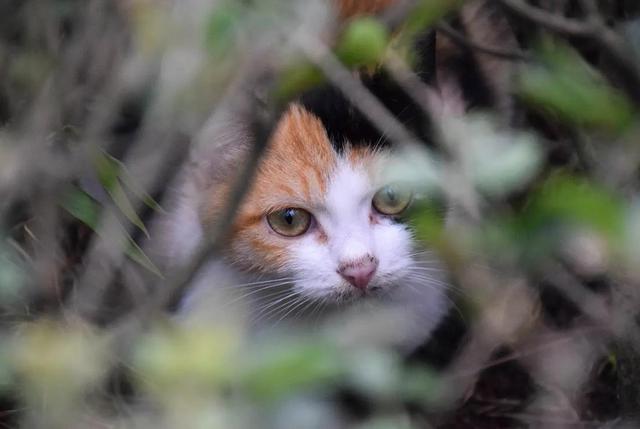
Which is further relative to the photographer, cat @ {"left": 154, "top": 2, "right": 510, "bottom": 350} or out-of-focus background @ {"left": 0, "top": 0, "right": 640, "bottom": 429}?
cat @ {"left": 154, "top": 2, "right": 510, "bottom": 350}

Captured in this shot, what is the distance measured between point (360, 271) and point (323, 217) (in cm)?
15

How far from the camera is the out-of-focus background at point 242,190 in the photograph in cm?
96

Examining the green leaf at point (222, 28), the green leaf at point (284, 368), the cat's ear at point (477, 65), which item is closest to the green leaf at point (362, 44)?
the green leaf at point (222, 28)

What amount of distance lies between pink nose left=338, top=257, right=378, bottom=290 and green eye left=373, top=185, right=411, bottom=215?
0.41 ft

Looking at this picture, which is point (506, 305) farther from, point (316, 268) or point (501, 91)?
point (501, 91)

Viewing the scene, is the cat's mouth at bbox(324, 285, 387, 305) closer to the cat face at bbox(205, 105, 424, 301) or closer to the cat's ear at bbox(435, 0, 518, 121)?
the cat face at bbox(205, 105, 424, 301)

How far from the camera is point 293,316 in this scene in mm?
2266

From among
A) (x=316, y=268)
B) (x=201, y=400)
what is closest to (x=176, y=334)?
(x=201, y=400)

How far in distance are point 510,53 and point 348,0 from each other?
0.46m

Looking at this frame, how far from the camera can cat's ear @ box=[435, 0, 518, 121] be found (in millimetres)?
2307

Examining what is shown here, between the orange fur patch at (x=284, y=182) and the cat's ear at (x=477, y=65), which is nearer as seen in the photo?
the orange fur patch at (x=284, y=182)

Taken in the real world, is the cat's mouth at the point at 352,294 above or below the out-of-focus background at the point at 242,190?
below

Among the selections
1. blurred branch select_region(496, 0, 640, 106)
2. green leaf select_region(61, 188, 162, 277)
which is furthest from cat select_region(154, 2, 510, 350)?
blurred branch select_region(496, 0, 640, 106)

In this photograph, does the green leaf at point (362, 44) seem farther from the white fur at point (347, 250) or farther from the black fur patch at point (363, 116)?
the white fur at point (347, 250)
